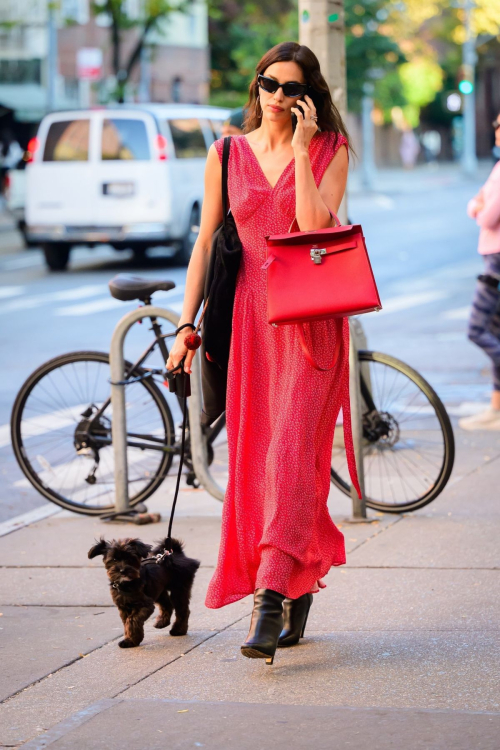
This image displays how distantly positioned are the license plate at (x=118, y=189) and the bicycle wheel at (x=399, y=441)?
41.0 ft

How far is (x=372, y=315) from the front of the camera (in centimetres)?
1405

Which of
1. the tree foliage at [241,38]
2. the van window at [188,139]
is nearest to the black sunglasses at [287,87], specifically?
the van window at [188,139]

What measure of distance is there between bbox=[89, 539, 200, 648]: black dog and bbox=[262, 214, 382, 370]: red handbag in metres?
0.91

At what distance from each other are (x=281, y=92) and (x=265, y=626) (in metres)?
1.62

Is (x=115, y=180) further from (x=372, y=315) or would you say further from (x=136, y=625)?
(x=136, y=625)

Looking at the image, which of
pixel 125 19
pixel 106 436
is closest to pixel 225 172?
pixel 106 436

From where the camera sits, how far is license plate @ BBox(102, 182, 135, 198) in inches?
731

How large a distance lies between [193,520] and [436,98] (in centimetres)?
8086

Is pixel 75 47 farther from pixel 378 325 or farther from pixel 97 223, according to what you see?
pixel 378 325

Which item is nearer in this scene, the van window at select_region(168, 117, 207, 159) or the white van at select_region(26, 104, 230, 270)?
the white van at select_region(26, 104, 230, 270)

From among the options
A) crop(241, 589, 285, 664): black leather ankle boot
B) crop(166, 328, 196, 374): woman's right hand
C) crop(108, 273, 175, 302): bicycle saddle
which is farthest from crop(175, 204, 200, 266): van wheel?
crop(241, 589, 285, 664): black leather ankle boot

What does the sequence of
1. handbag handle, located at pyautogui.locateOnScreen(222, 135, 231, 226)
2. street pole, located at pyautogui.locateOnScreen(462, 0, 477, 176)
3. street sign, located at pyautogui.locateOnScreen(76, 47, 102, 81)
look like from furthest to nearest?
street pole, located at pyautogui.locateOnScreen(462, 0, 477, 176), street sign, located at pyautogui.locateOnScreen(76, 47, 102, 81), handbag handle, located at pyautogui.locateOnScreen(222, 135, 231, 226)

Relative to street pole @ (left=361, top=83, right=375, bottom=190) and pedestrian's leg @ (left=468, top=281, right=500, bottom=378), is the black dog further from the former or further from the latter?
street pole @ (left=361, top=83, right=375, bottom=190)

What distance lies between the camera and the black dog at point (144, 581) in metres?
4.21
